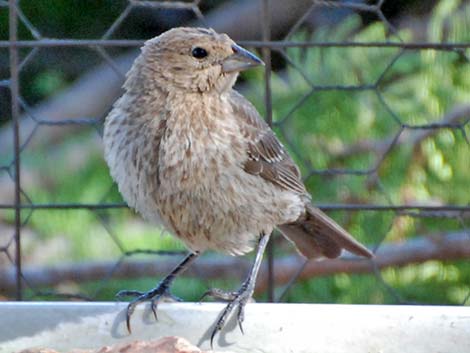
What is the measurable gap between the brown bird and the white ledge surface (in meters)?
0.52

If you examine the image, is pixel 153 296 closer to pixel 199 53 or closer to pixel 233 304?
pixel 233 304

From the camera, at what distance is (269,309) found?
2.73 m

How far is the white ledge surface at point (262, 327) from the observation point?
267 centimetres

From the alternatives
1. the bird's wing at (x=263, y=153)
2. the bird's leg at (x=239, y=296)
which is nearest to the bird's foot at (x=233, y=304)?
the bird's leg at (x=239, y=296)

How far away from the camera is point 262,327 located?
2705 mm

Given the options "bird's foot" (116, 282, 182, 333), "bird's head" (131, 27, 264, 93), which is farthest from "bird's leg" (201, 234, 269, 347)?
"bird's head" (131, 27, 264, 93)

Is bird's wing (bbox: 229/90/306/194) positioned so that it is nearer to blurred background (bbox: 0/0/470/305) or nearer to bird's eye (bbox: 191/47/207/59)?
bird's eye (bbox: 191/47/207/59)

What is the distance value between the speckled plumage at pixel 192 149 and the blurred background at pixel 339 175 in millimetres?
767

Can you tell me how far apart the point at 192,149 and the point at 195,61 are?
0.25 metres

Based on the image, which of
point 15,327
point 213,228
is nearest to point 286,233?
point 213,228

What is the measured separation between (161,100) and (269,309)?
97 centimetres

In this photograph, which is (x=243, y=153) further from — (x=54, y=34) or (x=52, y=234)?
(x=54, y=34)

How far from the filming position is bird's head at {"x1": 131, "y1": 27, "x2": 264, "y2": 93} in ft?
11.4

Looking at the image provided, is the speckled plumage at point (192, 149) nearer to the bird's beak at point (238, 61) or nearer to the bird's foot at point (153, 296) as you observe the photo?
the bird's beak at point (238, 61)
